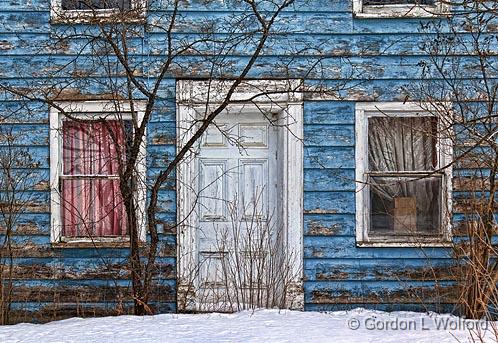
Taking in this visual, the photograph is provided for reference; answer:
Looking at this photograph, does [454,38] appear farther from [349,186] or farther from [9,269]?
[9,269]

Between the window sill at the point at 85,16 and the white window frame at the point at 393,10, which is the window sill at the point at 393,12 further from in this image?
the window sill at the point at 85,16

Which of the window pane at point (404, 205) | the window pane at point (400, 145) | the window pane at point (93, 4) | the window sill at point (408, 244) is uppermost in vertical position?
the window pane at point (93, 4)

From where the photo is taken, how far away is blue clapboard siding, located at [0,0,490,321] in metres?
10.1

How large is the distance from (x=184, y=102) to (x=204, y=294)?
82.4 inches

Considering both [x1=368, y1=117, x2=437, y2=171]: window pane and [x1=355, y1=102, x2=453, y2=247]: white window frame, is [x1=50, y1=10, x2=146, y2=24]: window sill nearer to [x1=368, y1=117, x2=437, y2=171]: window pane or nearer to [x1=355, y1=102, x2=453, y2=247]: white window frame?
[x1=355, y1=102, x2=453, y2=247]: white window frame

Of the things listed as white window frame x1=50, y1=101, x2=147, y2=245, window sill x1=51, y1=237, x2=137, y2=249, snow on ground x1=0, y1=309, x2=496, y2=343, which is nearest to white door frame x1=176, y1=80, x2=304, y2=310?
white window frame x1=50, y1=101, x2=147, y2=245

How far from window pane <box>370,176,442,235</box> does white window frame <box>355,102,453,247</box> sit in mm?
97

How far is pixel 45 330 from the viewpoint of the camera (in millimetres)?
6625

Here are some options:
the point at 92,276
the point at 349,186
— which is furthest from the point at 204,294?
the point at 349,186

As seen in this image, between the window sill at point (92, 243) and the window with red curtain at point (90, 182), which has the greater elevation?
the window with red curtain at point (90, 182)

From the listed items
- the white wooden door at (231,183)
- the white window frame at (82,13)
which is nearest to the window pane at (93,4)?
the white window frame at (82,13)

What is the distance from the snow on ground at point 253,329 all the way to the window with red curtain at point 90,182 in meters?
2.82

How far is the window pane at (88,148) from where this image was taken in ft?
33.7

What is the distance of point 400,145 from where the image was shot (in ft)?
33.9
